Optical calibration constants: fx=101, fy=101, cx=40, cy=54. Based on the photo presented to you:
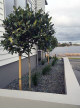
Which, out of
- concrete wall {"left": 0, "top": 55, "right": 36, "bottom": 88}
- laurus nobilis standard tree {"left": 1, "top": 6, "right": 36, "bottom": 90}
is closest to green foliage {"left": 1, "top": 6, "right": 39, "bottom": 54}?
laurus nobilis standard tree {"left": 1, "top": 6, "right": 36, "bottom": 90}

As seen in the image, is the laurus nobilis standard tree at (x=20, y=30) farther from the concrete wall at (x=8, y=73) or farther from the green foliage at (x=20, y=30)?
the concrete wall at (x=8, y=73)

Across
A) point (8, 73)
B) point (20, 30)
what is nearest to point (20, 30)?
point (20, 30)

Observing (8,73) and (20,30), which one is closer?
(20,30)

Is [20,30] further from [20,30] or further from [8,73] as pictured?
[8,73]

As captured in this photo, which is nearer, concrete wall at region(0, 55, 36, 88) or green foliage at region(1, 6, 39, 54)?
green foliage at region(1, 6, 39, 54)

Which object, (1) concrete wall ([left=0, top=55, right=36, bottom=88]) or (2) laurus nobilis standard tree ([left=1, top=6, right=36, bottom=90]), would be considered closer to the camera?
(2) laurus nobilis standard tree ([left=1, top=6, right=36, bottom=90])

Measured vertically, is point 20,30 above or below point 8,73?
above

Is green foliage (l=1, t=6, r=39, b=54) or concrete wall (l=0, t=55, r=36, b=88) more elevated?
green foliage (l=1, t=6, r=39, b=54)

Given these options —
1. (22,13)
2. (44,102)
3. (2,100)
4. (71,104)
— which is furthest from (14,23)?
(71,104)

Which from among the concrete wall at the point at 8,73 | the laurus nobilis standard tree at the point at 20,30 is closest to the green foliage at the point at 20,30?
the laurus nobilis standard tree at the point at 20,30

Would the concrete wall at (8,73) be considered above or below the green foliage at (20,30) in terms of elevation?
below

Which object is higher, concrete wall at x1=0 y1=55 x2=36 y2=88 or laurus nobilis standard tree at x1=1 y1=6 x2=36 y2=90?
laurus nobilis standard tree at x1=1 y1=6 x2=36 y2=90

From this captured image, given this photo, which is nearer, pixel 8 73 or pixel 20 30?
pixel 20 30

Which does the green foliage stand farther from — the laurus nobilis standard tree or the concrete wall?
the concrete wall
